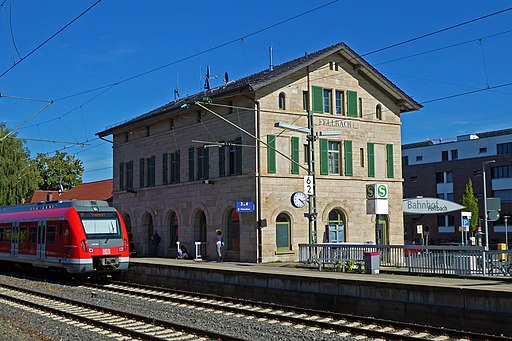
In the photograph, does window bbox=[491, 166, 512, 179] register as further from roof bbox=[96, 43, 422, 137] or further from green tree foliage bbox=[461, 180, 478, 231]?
roof bbox=[96, 43, 422, 137]

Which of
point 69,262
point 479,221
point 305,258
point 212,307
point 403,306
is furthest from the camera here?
point 479,221

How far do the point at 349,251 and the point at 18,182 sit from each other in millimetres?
42830

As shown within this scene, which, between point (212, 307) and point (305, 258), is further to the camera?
point (305, 258)

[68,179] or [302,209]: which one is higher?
[68,179]

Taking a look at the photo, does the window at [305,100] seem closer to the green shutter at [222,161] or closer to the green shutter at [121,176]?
the green shutter at [222,161]

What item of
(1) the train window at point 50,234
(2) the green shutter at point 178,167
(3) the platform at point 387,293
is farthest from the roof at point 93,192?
(3) the platform at point 387,293

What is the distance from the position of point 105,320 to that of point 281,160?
1653 cm

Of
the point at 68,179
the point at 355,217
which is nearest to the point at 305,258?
the point at 355,217

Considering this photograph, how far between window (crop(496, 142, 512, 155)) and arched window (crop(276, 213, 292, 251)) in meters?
42.9

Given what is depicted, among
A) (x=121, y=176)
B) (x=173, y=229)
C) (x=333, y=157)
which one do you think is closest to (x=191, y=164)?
(x=173, y=229)

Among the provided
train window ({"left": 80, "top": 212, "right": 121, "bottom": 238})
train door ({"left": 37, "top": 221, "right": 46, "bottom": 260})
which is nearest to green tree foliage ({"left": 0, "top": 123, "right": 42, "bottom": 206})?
train door ({"left": 37, "top": 221, "right": 46, "bottom": 260})

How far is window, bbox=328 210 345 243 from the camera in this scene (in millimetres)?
32219

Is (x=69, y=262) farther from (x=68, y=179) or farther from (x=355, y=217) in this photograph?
(x=68, y=179)

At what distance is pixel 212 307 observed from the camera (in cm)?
1784
